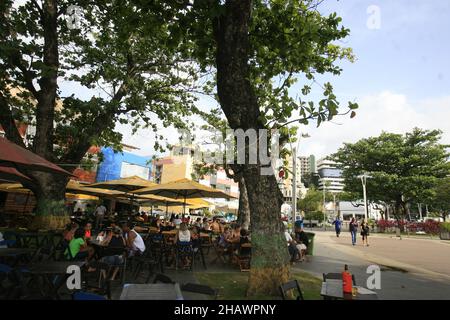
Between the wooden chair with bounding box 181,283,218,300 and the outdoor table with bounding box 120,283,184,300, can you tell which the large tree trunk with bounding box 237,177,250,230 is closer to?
the wooden chair with bounding box 181,283,218,300

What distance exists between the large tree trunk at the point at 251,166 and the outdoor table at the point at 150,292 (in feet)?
9.86

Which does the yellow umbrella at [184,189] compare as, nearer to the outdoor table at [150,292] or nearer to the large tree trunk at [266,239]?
the large tree trunk at [266,239]

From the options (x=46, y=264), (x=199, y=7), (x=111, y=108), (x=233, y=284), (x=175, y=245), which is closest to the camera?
(x=46, y=264)

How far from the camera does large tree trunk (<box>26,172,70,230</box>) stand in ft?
38.4

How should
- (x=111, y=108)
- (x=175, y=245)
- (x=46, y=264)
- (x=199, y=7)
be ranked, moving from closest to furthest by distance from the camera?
(x=46, y=264) → (x=199, y=7) → (x=175, y=245) → (x=111, y=108)

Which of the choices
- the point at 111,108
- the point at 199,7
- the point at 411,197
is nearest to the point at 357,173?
the point at 411,197

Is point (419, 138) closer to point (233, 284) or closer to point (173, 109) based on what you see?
point (173, 109)

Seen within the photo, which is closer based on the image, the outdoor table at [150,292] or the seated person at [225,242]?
the outdoor table at [150,292]

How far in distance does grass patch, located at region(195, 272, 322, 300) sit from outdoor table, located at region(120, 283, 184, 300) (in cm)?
285

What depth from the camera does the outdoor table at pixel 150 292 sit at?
362 centimetres

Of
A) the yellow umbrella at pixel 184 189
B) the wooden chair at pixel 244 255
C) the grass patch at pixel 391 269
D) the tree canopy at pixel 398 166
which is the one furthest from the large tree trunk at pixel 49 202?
the tree canopy at pixel 398 166

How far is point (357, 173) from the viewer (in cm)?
4616

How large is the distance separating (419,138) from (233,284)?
144ft

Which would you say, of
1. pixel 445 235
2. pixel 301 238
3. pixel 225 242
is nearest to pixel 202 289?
pixel 225 242
